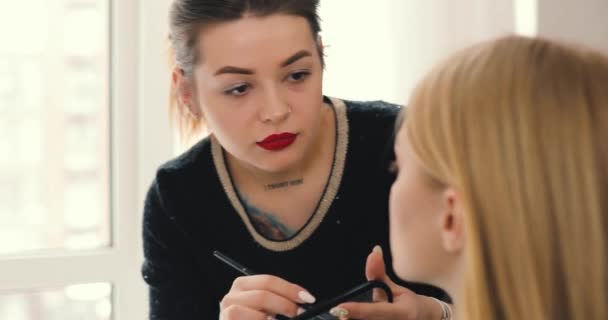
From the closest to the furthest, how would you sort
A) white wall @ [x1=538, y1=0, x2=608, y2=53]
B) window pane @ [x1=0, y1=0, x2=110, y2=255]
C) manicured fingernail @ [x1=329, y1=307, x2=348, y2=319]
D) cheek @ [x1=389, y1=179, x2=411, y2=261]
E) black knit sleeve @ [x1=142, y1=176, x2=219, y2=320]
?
cheek @ [x1=389, y1=179, x2=411, y2=261], manicured fingernail @ [x1=329, y1=307, x2=348, y2=319], black knit sleeve @ [x1=142, y1=176, x2=219, y2=320], white wall @ [x1=538, y1=0, x2=608, y2=53], window pane @ [x1=0, y1=0, x2=110, y2=255]

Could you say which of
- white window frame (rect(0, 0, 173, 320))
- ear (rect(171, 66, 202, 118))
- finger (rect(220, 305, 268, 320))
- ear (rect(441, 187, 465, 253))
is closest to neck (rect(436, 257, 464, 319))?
ear (rect(441, 187, 465, 253))

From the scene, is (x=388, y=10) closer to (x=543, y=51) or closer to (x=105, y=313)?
(x=105, y=313)

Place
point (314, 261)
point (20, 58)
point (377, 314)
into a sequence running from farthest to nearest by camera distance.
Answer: point (20, 58) → point (314, 261) → point (377, 314)

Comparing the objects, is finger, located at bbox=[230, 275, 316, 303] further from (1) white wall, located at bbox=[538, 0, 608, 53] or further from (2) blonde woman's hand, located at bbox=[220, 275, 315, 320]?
(1) white wall, located at bbox=[538, 0, 608, 53]

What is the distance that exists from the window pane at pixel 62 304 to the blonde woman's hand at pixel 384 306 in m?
0.77

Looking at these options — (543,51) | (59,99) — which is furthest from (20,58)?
(543,51)

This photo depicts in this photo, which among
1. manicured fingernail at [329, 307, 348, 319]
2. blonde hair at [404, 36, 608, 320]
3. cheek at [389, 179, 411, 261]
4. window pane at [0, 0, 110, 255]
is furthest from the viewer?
window pane at [0, 0, 110, 255]

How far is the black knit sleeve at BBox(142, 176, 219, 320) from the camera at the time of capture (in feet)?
3.97

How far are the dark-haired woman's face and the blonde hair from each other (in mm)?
343

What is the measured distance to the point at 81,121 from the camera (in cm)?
160

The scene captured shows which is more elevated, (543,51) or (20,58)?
(543,51)

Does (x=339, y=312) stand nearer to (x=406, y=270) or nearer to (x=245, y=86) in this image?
(x=406, y=270)

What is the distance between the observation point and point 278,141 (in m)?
1.04

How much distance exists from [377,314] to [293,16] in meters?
0.37
